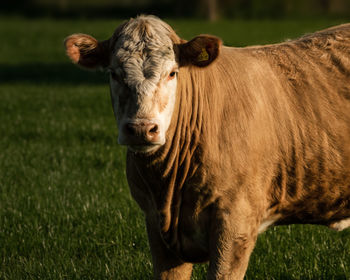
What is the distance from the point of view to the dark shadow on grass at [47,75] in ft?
58.6

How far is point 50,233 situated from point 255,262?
188cm

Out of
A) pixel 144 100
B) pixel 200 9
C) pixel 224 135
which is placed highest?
pixel 144 100

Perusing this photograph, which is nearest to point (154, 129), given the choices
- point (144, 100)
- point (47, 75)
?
point (144, 100)

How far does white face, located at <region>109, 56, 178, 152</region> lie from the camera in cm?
348

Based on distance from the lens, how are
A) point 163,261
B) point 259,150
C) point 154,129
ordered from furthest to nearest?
point 163,261
point 259,150
point 154,129

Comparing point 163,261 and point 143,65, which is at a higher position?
point 143,65

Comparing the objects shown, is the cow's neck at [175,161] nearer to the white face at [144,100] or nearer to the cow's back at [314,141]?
the white face at [144,100]

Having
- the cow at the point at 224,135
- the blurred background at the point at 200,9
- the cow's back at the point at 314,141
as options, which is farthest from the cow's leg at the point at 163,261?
the blurred background at the point at 200,9

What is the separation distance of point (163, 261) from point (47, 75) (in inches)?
625

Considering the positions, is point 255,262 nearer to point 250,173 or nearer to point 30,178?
point 250,173

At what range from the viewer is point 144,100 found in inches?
140

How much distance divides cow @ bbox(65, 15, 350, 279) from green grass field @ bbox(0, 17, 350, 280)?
80 cm

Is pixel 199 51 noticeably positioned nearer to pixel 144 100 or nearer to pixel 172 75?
pixel 172 75

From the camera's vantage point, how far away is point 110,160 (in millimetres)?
7812
